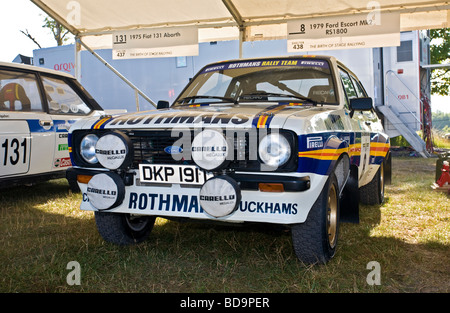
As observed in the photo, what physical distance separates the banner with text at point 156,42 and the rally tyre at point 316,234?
5.14 m

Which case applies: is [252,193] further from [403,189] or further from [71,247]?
[403,189]

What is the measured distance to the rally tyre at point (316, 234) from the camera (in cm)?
261

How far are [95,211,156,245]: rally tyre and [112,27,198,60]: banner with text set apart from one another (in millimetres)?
4584

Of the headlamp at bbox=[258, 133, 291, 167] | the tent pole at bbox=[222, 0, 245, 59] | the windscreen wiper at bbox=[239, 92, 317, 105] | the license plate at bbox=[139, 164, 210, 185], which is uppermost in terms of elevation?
the tent pole at bbox=[222, 0, 245, 59]

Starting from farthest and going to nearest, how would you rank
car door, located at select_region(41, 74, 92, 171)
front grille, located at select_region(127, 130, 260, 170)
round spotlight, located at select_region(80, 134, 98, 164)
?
car door, located at select_region(41, 74, 92, 171) → round spotlight, located at select_region(80, 134, 98, 164) → front grille, located at select_region(127, 130, 260, 170)

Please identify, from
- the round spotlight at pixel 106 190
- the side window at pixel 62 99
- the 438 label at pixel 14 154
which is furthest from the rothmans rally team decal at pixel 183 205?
the side window at pixel 62 99

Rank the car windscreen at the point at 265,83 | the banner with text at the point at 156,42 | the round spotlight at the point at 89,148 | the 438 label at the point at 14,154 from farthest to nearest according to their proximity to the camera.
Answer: the banner with text at the point at 156,42 < the 438 label at the point at 14,154 < the car windscreen at the point at 265,83 < the round spotlight at the point at 89,148

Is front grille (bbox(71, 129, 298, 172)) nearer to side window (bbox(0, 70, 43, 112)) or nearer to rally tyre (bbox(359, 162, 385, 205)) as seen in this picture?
side window (bbox(0, 70, 43, 112))

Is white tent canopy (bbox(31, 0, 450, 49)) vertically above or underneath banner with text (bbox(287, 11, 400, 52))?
above

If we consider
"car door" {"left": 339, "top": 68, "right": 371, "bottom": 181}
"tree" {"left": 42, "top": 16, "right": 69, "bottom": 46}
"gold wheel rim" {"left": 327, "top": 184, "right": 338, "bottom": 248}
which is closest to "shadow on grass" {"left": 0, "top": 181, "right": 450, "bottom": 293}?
"gold wheel rim" {"left": 327, "top": 184, "right": 338, "bottom": 248}

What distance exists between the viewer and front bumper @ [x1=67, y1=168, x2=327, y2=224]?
243 cm

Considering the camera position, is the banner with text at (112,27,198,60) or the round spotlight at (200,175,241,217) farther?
the banner with text at (112,27,198,60)

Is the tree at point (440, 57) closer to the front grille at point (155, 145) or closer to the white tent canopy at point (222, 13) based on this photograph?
the white tent canopy at point (222, 13)
